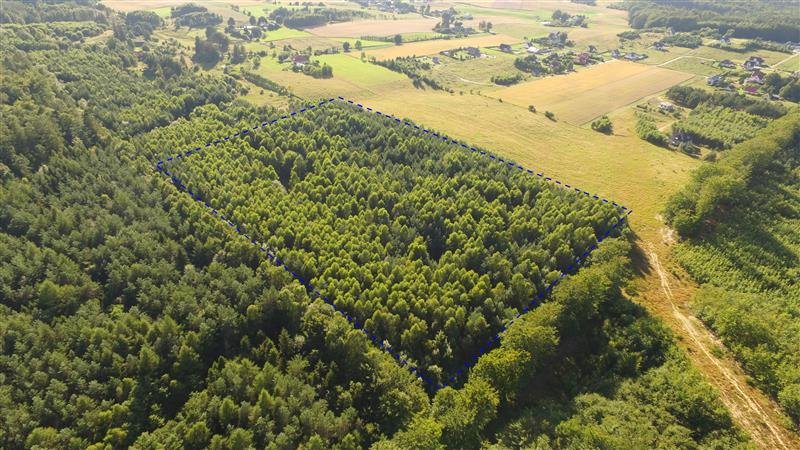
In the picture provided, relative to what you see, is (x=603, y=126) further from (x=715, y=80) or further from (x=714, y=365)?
(x=714, y=365)

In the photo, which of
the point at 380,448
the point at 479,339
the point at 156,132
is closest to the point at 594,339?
the point at 479,339

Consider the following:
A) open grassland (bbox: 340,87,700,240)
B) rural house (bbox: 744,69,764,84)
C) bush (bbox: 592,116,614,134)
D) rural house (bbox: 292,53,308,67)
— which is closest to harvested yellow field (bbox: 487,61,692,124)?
bush (bbox: 592,116,614,134)

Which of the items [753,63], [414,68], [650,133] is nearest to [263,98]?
[414,68]

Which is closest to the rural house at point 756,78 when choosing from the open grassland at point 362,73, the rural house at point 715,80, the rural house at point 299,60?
the rural house at point 715,80

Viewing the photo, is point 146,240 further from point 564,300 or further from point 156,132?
point 564,300

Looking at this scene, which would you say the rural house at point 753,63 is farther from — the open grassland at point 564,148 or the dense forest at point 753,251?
the open grassland at point 564,148

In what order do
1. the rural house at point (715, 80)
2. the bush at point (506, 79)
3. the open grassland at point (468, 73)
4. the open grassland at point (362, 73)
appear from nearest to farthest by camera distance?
the open grassland at point (362, 73) < the rural house at point (715, 80) < the open grassland at point (468, 73) < the bush at point (506, 79)
